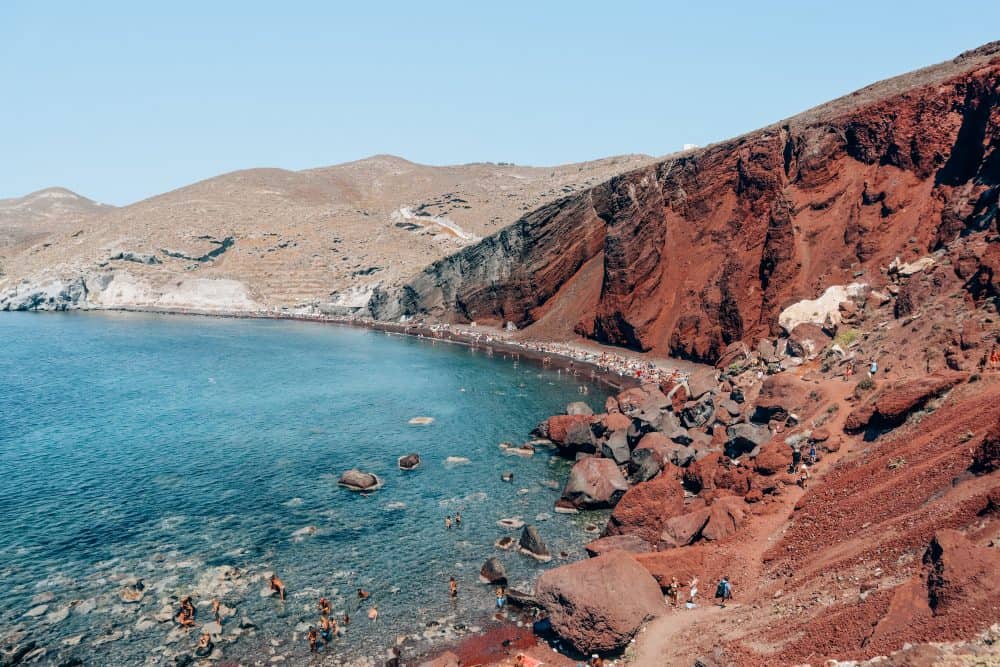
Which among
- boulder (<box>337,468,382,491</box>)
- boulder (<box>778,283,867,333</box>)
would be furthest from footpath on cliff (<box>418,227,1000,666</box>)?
boulder (<box>337,468,382,491</box>)

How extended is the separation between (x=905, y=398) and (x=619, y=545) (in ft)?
58.3

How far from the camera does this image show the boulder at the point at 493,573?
35125 millimetres

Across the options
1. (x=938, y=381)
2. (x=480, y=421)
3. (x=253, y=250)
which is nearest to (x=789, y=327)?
(x=938, y=381)

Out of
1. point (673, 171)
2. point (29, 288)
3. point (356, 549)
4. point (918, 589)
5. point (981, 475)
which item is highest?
point (673, 171)

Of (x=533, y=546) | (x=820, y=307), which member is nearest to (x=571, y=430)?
(x=533, y=546)

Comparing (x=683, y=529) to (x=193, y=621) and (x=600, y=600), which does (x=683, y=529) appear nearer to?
(x=600, y=600)

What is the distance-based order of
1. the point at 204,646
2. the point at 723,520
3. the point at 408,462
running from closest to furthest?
the point at 204,646, the point at 723,520, the point at 408,462

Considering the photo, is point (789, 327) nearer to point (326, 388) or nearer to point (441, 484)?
point (441, 484)

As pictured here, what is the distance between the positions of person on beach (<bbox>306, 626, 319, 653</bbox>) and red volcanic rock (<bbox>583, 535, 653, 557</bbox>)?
15.7 m

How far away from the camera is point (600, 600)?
28297mm

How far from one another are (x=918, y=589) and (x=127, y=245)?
218 m

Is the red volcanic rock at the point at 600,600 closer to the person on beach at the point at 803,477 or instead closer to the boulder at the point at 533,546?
the boulder at the point at 533,546

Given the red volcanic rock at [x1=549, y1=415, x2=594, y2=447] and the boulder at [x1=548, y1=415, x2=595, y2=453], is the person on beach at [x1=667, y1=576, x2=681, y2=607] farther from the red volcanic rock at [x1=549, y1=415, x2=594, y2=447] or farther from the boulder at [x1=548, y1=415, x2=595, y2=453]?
the red volcanic rock at [x1=549, y1=415, x2=594, y2=447]

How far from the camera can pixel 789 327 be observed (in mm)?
61688
